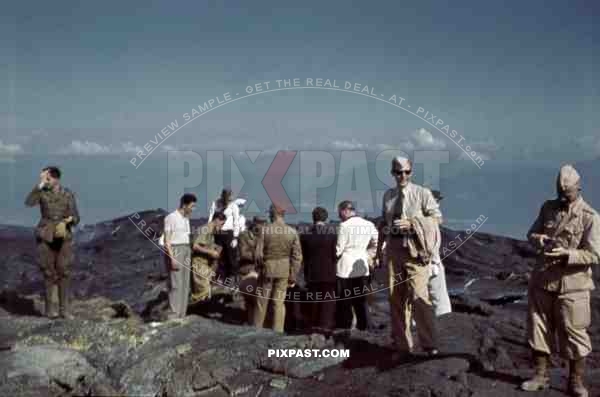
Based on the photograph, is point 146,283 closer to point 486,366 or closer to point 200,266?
point 200,266

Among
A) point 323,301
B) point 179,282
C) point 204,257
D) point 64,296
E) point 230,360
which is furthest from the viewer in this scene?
point 204,257

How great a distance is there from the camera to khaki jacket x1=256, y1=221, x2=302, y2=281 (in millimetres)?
8086

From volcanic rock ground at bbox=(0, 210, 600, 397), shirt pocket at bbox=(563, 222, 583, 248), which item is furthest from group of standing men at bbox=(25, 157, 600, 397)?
volcanic rock ground at bbox=(0, 210, 600, 397)

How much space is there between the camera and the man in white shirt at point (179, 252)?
324 inches

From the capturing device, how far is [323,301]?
8859mm

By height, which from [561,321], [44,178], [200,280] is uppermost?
[44,178]

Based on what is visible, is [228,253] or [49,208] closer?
[49,208]

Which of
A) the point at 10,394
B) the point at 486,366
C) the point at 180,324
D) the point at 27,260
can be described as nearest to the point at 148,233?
the point at 27,260

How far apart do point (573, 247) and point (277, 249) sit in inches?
149

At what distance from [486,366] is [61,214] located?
19.4ft

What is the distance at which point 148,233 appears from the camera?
803 inches

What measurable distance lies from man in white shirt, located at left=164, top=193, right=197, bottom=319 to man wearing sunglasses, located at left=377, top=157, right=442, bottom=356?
2900 mm

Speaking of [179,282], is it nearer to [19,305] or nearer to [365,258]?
[365,258]

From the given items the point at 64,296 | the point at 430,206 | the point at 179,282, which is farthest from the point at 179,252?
the point at 430,206
